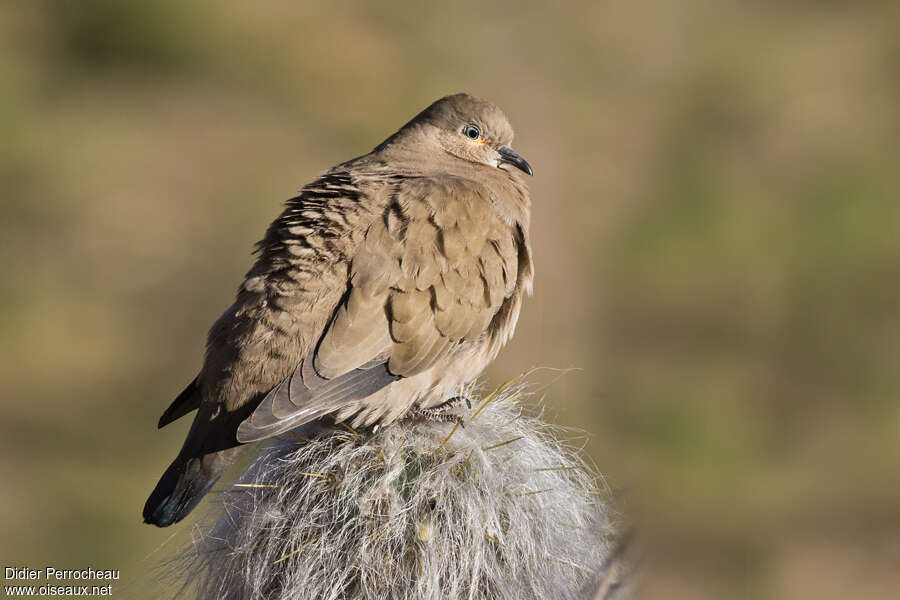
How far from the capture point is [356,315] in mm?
3973

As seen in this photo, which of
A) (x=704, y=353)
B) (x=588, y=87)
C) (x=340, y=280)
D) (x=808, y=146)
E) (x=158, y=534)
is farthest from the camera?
(x=588, y=87)

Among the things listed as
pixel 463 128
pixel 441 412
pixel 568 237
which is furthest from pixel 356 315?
pixel 568 237

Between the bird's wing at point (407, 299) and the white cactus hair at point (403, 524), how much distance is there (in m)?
0.26

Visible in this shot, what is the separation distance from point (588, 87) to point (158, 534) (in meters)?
8.90

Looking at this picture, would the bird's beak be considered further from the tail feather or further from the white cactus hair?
the tail feather

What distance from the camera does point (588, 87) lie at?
1440cm

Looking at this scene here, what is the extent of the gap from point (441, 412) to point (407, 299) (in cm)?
54

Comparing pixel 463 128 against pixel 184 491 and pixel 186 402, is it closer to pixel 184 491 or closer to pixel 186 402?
pixel 186 402

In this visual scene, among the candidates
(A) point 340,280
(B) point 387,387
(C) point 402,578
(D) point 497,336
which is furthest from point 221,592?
(D) point 497,336

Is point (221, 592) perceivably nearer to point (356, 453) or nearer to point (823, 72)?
point (356, 453)

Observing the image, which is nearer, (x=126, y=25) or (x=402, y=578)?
(x=402, y=578)

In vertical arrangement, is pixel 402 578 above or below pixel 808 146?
below

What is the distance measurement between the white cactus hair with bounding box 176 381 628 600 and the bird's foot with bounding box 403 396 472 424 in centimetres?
15

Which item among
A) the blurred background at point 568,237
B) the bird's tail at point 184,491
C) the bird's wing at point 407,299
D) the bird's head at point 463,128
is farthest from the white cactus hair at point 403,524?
the blurred background at point 568,237
